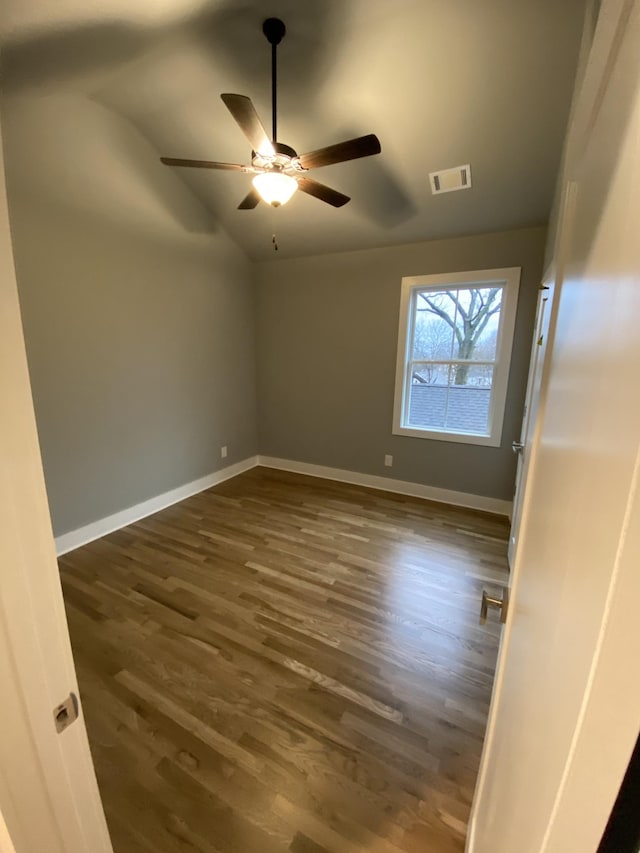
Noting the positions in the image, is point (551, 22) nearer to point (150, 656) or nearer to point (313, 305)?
point (313, 305)

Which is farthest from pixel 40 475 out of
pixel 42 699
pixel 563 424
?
pixel 563 424

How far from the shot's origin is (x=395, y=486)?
151 inches

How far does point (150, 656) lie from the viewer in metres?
1.77

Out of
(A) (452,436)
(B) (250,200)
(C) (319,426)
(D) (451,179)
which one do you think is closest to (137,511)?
(C) (319,426)

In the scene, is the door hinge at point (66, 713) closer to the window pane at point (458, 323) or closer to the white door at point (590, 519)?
the white door at point (590, 519)

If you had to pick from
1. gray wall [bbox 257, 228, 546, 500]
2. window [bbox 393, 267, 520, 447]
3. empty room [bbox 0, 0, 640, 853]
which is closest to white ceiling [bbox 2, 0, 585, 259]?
empty room [bbox 0, 0, 640, 853]

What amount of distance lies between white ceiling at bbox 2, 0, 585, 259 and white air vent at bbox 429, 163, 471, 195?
50 mm

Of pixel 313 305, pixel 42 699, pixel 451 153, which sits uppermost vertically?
pixel 451 153

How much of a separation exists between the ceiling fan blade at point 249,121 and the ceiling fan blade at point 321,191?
27cm

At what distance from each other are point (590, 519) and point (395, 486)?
3572mm

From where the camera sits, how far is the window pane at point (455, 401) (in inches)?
132

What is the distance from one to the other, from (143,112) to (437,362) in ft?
10.0

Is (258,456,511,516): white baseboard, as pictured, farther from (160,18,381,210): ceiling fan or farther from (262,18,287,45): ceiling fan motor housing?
(262,18,287,45): ceiling fan motor housing

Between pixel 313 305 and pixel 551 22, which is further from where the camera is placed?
pixel 313 305
